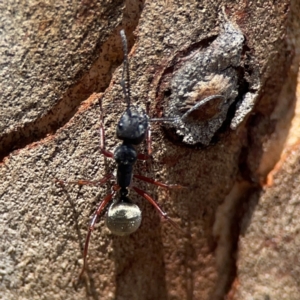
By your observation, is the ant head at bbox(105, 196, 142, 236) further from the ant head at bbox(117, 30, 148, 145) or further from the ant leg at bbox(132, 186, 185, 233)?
the ant head at bbox(117, 30, 148, 145)

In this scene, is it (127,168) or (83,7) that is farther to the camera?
(127,168)

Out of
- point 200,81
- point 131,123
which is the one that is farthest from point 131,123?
point 200,81

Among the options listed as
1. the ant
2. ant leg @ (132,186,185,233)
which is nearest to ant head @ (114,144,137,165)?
the ant

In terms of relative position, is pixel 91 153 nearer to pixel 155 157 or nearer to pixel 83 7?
pixel 155 157

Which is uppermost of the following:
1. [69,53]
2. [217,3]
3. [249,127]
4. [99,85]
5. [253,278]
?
[217,3]

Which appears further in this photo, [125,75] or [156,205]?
[156,205]

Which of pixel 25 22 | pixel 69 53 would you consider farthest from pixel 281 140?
pixel 25 22

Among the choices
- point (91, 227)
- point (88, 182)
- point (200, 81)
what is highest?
point (200, 81)

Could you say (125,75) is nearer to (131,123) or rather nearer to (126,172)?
(131,123)
